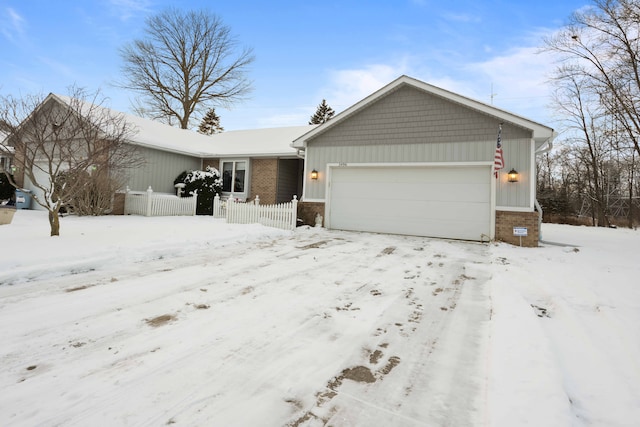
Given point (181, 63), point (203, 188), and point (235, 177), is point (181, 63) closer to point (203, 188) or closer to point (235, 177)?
point (235, 177)

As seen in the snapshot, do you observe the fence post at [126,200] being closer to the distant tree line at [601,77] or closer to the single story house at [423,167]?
the single story house at [423,167]

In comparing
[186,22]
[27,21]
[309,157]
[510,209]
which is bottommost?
[510,209]

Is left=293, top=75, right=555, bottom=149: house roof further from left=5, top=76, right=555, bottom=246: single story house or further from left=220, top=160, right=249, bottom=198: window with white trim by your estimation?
left=220, top=160, right=249, bottom=198: window with white trim

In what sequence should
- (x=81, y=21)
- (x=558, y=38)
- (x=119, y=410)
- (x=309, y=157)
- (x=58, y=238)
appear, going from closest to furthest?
1. (x=119, y=410)
2. (x=58, y=238)
3. (x=309, y=157)
4. (x=558, y=38)
5. (x=81, y=21)

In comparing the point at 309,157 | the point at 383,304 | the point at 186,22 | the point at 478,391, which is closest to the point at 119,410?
the point at 478,391

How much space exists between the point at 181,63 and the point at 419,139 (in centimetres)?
2360

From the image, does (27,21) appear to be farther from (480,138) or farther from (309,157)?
(480,138)

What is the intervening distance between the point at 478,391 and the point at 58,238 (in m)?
7.34

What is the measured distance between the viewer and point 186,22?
84.6ft

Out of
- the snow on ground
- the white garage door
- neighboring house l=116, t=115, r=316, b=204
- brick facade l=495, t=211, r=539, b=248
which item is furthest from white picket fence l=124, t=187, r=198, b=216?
brick facade l=495, t=211, r=539, b=248

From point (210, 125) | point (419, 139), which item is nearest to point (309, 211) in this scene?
point (419, 139)

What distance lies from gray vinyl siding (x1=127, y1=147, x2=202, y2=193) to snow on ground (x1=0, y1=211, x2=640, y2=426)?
8.91 meters

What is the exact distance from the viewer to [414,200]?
393 inches

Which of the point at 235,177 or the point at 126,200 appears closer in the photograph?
the point at 126,200
